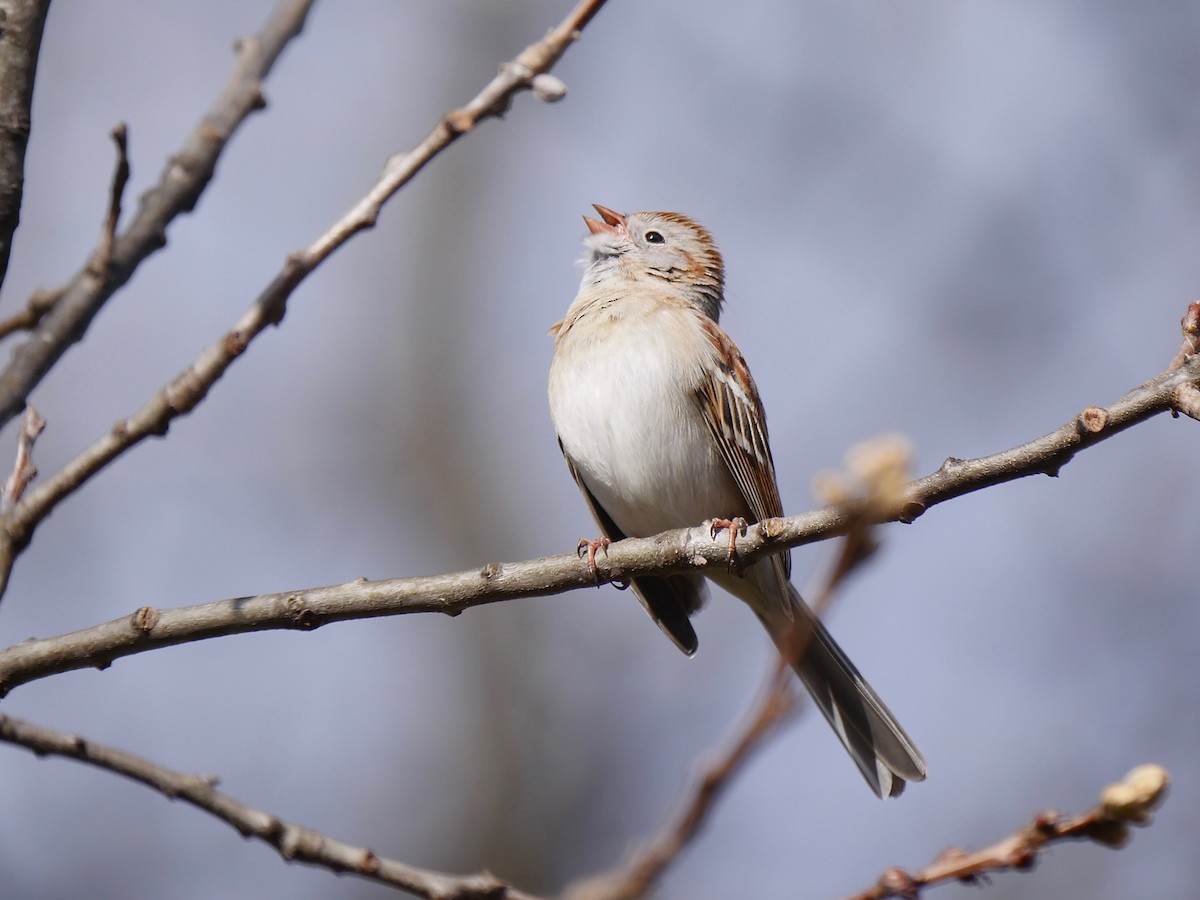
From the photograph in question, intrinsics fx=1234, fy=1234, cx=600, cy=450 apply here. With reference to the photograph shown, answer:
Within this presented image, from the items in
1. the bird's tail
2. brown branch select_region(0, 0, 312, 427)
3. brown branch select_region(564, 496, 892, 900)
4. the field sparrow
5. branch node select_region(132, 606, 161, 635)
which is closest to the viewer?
brown branch select_region(564, 496, 892, 900)

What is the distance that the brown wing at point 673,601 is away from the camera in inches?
198

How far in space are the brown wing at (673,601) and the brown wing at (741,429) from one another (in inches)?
14.9

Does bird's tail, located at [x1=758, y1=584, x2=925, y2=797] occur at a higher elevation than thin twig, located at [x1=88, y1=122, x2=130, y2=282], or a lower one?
lower

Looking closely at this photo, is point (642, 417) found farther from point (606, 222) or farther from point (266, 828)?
point (266, 828)

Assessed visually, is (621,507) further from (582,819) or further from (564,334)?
(582,819)

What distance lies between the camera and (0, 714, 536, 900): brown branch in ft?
7.70

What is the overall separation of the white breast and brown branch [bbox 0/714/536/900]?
2.44m

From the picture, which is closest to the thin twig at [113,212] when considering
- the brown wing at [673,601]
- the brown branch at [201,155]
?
the brown branch at [201,155]

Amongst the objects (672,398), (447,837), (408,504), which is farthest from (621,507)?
(408,504)

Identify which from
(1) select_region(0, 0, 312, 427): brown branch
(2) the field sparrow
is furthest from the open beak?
(1) select_region(0, 0, 312, 427): brown branch

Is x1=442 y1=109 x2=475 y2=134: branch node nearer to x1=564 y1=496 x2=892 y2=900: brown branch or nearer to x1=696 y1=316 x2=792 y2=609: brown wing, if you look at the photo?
x1=564 y1=496 x2=892 y2=900: brown branch

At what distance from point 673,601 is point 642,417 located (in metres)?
0.85

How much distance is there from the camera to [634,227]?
6.01 m

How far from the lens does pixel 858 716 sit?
4.61m
